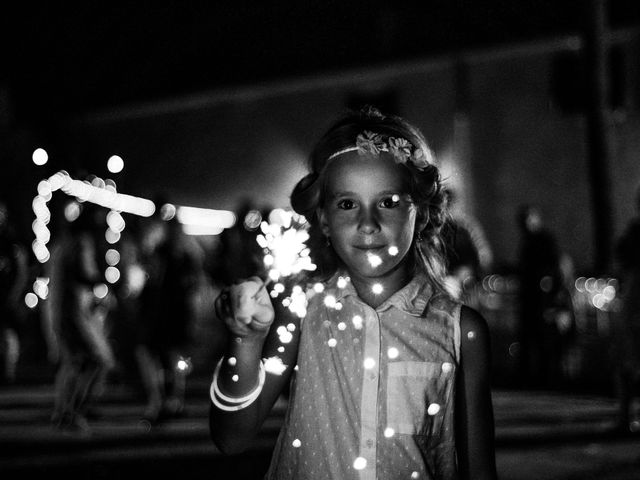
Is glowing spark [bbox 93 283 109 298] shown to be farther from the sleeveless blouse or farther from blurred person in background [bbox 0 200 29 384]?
the sleeveless blouse

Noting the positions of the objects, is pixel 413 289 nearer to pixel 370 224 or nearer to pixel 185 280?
pixel 370 224

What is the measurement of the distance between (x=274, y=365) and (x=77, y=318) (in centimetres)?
603

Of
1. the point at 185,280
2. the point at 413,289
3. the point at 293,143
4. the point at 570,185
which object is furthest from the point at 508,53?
the point at 413,289

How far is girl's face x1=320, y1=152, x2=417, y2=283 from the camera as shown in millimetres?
2326

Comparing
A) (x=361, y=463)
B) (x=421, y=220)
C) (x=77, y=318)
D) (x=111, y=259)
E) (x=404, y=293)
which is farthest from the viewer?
(x=111, y=259)

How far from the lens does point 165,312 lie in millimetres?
8711

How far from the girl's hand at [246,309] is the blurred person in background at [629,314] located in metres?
6.06

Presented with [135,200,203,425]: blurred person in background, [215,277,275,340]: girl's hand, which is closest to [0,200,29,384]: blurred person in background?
[135,200,203,425]: blurred person in background

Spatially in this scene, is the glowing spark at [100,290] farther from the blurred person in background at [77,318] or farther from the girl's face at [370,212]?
the girl's face at [370,212]

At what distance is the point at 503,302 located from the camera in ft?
62.6

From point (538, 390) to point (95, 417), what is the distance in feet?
17.8

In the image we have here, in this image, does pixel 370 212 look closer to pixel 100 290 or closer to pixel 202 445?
pixel 202 445

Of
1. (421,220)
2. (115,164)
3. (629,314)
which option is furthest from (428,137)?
(421,220)

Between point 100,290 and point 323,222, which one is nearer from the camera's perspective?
point 323,222
